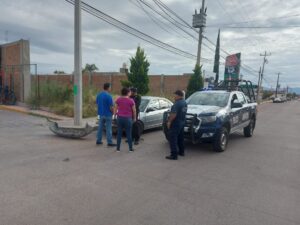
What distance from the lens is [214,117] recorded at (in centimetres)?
739

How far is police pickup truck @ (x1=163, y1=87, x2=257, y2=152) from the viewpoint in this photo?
7332 mm

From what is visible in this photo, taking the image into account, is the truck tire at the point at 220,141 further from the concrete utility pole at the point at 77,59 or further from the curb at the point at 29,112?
the curb at the point at 29,112

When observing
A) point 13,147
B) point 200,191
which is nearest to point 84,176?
point 200,191

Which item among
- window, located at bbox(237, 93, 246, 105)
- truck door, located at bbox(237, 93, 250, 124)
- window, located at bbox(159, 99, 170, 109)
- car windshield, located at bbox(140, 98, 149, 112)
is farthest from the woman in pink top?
window, located at bbox(237, 93, 246, 105)

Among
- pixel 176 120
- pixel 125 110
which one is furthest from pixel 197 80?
pixel 176 120

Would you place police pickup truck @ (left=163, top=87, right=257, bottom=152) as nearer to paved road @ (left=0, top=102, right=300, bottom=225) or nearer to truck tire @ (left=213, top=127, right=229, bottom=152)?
truck tire @ (left=213, top=127, right=229, bottom=152)

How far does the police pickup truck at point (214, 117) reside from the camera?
7.33 metres

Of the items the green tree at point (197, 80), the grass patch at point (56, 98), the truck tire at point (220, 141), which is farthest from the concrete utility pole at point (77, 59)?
the green tree at point (197, 80)

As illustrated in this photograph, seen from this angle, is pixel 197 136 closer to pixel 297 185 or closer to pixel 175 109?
pixel 175 109

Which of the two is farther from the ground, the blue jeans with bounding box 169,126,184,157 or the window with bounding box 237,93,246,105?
the window with bounding box 237,93,246,105

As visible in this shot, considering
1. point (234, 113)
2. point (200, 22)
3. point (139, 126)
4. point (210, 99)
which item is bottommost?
point (139, 126)

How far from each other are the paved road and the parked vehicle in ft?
1.58

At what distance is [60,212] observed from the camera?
368cm

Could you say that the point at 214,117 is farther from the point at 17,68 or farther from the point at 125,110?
the point at 17,68
